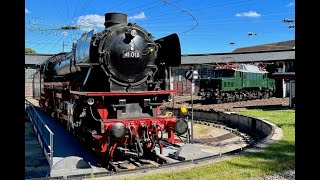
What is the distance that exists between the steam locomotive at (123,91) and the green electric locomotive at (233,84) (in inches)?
698

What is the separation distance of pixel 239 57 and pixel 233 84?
1602 centimetres

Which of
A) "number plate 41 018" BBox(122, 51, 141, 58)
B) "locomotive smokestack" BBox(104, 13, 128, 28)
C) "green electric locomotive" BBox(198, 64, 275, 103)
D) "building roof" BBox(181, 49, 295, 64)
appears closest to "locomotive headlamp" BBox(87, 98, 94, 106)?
"number plate 41 018" BBox(122, 51, 141, 58)

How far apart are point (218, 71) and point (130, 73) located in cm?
2057

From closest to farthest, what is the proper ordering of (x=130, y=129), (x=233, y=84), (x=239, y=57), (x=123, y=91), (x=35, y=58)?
(x=130, y=129) < (x=123, y=91) < (x=233, y=84) < (x=35, y=58) < (x=239, y=57)

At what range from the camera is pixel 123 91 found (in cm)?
A: 837

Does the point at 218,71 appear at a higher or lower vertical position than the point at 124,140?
higher

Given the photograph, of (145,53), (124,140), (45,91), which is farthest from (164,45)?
(45,91)

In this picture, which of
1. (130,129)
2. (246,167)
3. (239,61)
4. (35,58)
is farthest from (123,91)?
(35,58)

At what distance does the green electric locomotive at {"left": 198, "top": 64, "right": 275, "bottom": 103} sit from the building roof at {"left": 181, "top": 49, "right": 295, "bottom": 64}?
22.6 ft

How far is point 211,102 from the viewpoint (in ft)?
88.5

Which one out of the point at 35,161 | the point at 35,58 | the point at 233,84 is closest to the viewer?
the point at 35,161

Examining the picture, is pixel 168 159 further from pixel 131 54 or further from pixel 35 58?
pixel 35 58
